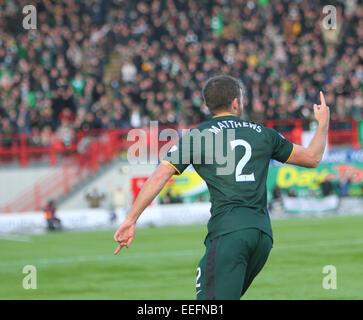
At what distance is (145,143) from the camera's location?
26.6 m

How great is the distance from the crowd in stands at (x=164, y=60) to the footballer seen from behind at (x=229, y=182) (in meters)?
21.9

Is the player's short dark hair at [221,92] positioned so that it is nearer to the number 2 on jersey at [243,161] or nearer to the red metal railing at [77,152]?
the number 2 on jersey at [243,161]

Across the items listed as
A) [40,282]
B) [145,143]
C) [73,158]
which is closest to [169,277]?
[40,282]

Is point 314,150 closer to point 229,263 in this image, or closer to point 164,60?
point 229,263

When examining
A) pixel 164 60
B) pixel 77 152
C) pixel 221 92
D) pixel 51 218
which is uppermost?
pixel 164 60

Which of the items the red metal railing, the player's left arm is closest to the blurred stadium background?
the red metal railing

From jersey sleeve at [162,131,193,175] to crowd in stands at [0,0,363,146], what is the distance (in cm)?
2211

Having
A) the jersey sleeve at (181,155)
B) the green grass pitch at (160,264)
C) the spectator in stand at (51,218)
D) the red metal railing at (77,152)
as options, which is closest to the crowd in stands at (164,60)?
the red metal railing at (77,152)

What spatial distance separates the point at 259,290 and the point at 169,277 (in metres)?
2.27

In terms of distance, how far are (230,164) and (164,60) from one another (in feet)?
82.0

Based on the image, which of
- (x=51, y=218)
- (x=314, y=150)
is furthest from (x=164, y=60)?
(x=314, y=150)

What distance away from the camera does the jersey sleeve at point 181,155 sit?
18.2 ft

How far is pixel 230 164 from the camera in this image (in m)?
5.70

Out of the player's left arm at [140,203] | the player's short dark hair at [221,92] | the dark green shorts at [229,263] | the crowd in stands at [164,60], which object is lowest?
the dark green shorts at [229,263]
